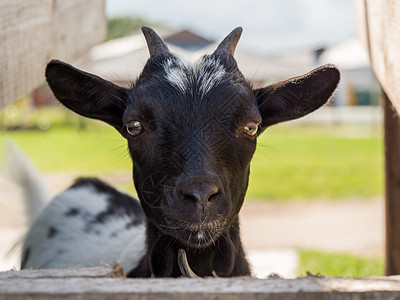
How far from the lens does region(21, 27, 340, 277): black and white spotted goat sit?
2.07 metres

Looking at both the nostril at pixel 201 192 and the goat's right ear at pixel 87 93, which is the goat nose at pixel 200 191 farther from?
the goat's right ear at pixel 87 93

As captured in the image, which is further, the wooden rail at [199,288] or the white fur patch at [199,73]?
the white fur patch at [199,73]

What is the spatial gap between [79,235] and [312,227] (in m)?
5.23

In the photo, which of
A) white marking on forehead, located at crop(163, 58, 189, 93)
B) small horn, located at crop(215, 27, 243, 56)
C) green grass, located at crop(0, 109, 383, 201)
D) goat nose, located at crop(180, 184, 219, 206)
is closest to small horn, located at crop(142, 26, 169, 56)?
white marking on forehead, located at crop(163, 58, 189, 93)

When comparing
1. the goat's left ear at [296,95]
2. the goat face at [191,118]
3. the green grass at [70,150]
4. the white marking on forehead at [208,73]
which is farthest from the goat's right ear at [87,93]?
the green grass at [70,150]

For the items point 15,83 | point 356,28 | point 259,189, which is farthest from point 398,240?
point 259,189

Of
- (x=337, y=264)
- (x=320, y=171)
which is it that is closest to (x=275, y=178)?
(x=320, y=171)

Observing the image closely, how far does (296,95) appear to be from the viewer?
2543mm

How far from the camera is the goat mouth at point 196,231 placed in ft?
6.72

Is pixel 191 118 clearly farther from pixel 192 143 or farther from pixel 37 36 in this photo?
pixel 37 36

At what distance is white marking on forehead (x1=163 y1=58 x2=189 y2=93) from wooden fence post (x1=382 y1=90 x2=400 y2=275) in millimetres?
1649

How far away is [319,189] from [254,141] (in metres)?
8.91

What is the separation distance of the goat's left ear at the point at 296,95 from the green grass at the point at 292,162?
166 inches

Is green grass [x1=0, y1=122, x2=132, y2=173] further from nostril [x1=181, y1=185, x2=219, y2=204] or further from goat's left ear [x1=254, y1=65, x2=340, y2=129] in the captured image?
nostril [x1=181, y1=185, x2=219, y2=204]
